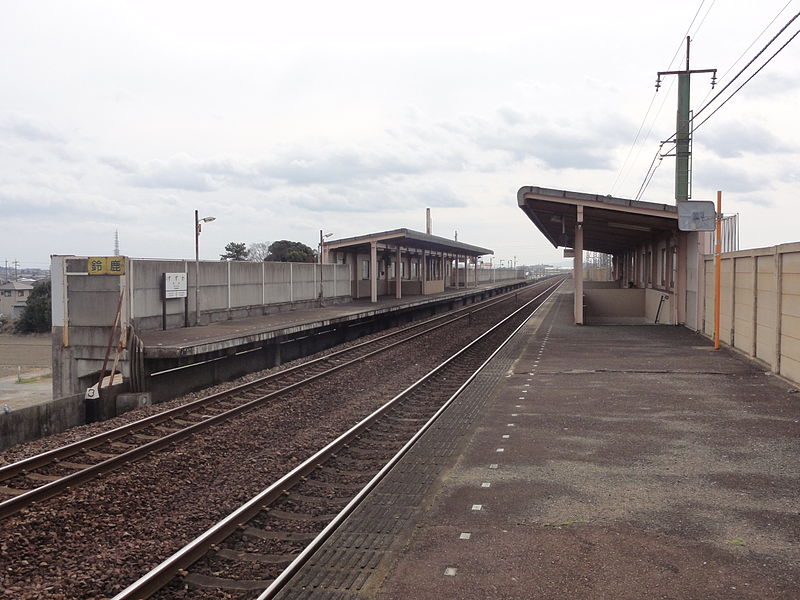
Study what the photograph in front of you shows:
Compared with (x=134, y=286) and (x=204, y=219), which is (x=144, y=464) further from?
(x=204, y=219)

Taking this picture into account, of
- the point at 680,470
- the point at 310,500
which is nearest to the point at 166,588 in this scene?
the point at 310,500

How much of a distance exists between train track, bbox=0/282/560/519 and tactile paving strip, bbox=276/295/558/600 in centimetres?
320

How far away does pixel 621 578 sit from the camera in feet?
14.4

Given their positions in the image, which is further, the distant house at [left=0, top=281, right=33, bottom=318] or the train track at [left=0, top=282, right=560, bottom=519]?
the distant house at [left=0, top=281, right=33, bottom=318]

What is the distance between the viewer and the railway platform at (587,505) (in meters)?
4.39

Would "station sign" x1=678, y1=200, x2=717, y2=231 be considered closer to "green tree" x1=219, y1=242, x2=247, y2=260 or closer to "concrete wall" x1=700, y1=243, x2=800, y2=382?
"concrete wall" x1=700, y1=243, x2=800, y2=382

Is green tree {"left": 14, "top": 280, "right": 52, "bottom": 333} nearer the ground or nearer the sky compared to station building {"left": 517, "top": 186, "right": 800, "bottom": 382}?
nearer the ground

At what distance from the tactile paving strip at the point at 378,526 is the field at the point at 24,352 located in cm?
3885

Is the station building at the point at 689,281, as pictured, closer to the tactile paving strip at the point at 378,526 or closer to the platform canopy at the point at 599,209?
the platform canopy at the point at 599,209

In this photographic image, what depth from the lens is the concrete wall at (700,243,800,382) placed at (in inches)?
442

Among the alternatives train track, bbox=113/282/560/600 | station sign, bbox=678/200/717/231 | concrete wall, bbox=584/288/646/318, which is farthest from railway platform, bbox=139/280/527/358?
station sign, bbox=678/200/717/231

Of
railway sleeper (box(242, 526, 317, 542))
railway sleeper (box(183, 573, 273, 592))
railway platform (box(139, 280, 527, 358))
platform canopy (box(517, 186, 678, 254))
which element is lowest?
railway sleeper (box(183, 573, 273, 592))

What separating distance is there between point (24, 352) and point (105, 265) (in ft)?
138

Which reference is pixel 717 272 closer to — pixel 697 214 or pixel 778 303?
pixel 697 214
